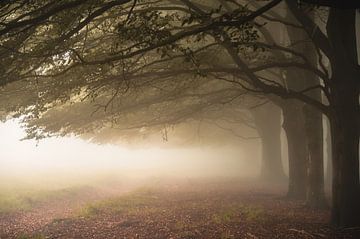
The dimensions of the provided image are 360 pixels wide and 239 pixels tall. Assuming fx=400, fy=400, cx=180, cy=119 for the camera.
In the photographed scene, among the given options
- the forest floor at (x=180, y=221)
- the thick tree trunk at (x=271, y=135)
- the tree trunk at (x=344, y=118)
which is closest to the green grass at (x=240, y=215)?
the forest floor at (x=180, y=221)

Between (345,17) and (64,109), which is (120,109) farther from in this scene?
(345,17)

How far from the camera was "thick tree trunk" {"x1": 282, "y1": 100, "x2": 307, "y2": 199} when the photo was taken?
60.9 feet

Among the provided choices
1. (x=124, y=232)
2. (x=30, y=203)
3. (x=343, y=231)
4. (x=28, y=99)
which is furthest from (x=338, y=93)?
(x=30, y=203)

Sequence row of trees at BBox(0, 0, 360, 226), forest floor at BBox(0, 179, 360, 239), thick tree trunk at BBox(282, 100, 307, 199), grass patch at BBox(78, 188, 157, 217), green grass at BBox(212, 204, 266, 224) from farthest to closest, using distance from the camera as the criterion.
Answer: thick tree trunk at BBox(282, 100, 307, 199) < grass patch at BBox(78, 188, 157, 217) < green grass at BBox(212, 204, 266, 224) < forest floor at BBox(0, 179, 360, 239) < row of trees at BBox(0, 0, 360, 226)

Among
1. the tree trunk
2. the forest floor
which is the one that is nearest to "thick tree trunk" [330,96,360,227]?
the tree trunk

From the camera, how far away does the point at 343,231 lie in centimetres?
1054

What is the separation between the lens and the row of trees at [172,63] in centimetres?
841

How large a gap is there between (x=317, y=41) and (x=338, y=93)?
160 centimetres

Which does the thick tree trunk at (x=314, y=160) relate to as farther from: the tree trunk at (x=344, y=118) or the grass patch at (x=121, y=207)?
the grass patch at (x=121, y=207)

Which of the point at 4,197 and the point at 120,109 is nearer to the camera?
the point at 120,109

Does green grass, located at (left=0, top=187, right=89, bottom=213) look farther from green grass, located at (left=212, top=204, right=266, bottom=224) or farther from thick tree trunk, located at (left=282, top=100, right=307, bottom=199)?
thick tree trunk, located at (left=282, top=100, right=307, bottom=199)

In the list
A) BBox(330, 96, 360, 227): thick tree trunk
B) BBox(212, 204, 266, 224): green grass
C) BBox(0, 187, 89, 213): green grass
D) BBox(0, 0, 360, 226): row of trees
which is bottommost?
BBox(0, 187, 89, 213): green grass

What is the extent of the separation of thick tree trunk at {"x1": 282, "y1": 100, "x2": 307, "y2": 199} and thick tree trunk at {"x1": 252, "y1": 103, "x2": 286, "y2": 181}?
9210 millimetres

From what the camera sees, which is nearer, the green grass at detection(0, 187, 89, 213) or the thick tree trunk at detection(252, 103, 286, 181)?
the green grass at detection(0, 187, 89, 213)
